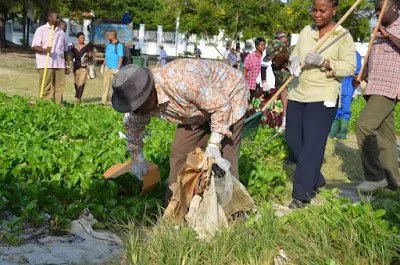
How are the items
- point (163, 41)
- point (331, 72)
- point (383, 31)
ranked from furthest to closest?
point (163, 41)
point (383, 31)
point (331, 72)

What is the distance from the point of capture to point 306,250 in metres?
3.66

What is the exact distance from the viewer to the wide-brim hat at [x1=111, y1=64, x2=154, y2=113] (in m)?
4.16

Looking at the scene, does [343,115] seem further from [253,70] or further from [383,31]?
[383,31]

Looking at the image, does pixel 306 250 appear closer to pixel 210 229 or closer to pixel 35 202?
pixel 210 229

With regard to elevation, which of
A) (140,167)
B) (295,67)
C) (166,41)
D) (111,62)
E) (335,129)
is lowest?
(166,41)

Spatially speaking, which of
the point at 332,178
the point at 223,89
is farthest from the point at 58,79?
the point at 223,89

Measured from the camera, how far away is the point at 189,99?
14.1 feet

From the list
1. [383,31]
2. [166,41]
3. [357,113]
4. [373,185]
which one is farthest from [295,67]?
[166,41]

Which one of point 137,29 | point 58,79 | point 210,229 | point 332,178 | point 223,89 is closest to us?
point 210,229

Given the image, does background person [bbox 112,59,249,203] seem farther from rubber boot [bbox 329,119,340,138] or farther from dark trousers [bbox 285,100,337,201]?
rubber boot [bbox 329,119,340,138]

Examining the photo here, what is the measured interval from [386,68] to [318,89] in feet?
4.66

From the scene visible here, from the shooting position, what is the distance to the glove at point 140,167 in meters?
5.01

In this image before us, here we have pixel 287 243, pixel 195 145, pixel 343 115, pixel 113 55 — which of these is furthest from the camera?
pixel 113 55

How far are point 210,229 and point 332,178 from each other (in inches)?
157
